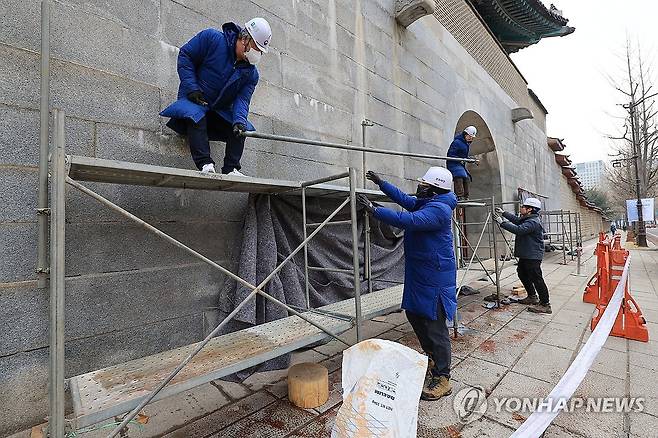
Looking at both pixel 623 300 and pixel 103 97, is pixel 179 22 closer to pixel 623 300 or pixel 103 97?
pixel 103 97

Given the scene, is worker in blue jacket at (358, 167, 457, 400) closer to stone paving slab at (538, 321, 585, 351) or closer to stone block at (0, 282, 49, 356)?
stone paving slab at (538, 321, 585, 351)

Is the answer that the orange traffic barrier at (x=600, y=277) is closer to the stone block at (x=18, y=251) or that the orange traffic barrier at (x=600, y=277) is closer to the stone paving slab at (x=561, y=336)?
the stone paving slab at (x=561, y=336)

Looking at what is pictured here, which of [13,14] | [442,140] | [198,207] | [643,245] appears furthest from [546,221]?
[13,14]

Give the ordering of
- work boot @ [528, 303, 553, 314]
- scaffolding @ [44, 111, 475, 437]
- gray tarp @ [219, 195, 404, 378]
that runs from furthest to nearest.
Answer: work boot @ [528, 303, 553, 314] < gray tarp @ [219, 195, 404, 378] < scaffolding @ [44, 111, 475, 437]

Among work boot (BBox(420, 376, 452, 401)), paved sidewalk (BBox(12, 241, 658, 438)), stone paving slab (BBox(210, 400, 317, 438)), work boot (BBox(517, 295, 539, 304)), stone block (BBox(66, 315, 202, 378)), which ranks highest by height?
stone block (BBox(66, 315, 202, 378))

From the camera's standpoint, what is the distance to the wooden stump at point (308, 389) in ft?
8.89

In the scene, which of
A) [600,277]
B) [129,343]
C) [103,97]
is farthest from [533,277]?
[103,97]

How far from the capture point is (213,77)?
2789mm

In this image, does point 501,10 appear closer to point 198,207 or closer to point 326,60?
point 326,60

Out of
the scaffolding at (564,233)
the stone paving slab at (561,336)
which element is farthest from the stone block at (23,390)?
the scaffolding at (564,233)

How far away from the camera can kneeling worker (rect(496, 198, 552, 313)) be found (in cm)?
549

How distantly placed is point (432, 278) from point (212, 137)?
2375mm

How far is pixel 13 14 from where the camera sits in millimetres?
2424

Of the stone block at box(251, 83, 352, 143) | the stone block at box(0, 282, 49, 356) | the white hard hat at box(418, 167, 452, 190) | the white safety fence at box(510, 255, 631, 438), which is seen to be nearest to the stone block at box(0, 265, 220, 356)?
the stone block at box(0, 282, 49, 356)
